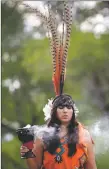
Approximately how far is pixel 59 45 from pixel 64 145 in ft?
1.70

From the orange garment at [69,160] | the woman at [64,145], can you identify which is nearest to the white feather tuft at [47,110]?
the woman at [64,145]

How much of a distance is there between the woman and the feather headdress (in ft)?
0.30

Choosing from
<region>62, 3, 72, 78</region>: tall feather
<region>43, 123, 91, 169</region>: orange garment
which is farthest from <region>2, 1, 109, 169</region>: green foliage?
<region>43, 123, 91, 169</region>: orange garment

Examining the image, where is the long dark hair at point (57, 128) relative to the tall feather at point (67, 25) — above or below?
below

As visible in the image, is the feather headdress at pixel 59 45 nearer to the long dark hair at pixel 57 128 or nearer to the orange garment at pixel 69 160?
the long dark hair at pixel 57 128

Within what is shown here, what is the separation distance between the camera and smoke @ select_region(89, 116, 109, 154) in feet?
6.67

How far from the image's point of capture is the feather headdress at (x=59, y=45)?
205cm

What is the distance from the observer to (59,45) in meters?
2.06

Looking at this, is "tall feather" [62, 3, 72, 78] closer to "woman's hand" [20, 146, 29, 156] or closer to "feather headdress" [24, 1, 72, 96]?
"feather headdress" [24, 1, 72, 96]

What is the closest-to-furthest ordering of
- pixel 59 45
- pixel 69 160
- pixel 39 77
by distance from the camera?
pixel 69 160 < pixel 59 45 < pixel 39 77

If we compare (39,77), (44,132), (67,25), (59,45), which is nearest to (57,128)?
(44,132)

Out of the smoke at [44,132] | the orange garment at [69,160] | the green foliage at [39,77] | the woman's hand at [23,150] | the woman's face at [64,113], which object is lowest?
the orange garment at [69,160]

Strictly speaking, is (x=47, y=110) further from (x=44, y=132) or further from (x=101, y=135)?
(x=101, y=135)

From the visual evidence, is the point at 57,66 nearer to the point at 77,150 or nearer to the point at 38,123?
the point at 38,123
